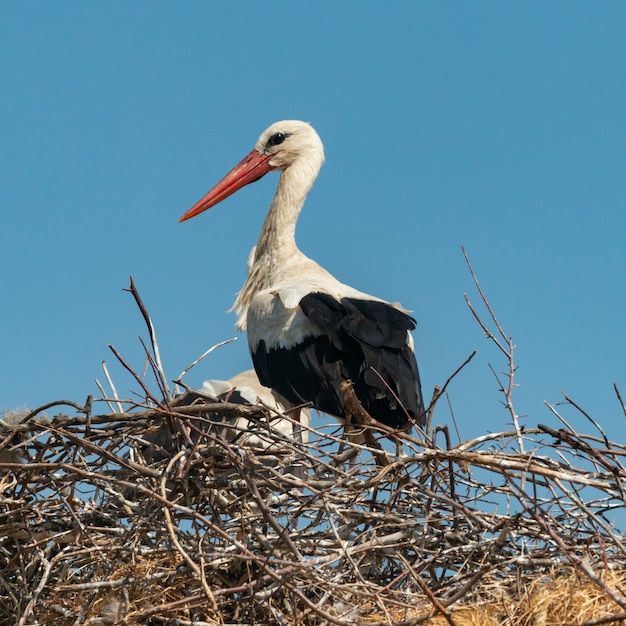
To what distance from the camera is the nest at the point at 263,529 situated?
3.03 meters

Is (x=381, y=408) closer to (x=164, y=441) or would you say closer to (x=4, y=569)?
(x=164, y=441)

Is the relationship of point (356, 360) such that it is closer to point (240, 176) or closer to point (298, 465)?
point (298, 465)

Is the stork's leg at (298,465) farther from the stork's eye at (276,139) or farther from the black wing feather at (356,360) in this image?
the stork's eye at (276,139)

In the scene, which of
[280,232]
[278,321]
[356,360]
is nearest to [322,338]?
[356,360]

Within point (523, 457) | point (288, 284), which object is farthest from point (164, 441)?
point (523, 457)

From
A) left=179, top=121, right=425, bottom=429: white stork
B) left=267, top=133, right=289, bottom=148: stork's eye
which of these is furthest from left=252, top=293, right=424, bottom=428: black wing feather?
left=267, top=133, right=289, bottom=148: stork's eye

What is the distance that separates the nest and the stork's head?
3.72m

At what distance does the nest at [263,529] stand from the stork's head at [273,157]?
372 cm

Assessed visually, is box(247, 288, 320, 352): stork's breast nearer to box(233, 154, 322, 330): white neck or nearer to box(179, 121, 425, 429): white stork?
box(179, 121, 425, 429): white stork

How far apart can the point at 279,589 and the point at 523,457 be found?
80 centimetres

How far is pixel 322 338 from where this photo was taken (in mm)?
5340

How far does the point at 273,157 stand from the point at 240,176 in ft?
0.85

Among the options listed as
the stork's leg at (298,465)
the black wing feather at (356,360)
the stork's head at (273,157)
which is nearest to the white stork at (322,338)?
the black wing feather at (356,360)

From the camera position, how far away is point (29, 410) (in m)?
3.54
